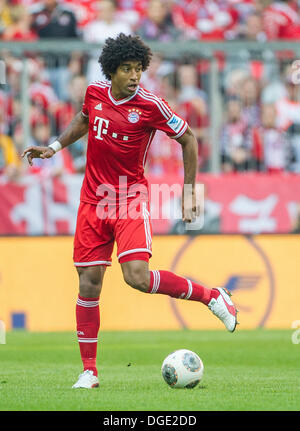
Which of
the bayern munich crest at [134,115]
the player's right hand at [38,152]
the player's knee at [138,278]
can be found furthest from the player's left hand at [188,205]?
the player's right hand at [38,152]

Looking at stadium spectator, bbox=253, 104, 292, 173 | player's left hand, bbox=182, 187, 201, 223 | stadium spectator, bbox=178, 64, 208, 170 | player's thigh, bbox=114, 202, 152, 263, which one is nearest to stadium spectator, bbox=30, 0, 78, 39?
stadium spectator, bbox=178, 64, 208, 170

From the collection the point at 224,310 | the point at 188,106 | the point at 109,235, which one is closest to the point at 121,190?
the point at 109,235

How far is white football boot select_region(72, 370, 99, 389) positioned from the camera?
777cm

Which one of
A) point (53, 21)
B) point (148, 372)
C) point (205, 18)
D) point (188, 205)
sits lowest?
point (148, 372)

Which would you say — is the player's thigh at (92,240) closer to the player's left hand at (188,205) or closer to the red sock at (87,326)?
the red sock at (87,326)

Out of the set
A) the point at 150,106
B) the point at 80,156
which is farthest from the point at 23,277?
the point at 150,106

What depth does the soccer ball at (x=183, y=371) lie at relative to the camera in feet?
25.2

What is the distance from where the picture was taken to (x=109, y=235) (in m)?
8.06

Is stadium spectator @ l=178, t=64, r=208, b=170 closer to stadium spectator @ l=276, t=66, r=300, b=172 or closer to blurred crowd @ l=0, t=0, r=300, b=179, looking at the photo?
blurred crowd @ l=0, t=0, r=300, b=179

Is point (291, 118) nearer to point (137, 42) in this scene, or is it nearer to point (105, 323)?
point (105, 323)

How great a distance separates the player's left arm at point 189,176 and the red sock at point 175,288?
53 centimetres

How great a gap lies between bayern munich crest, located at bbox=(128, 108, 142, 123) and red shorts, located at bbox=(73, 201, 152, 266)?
0.73m

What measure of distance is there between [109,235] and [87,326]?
31.8 inches

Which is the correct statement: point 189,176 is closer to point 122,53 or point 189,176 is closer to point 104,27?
point 122,53
